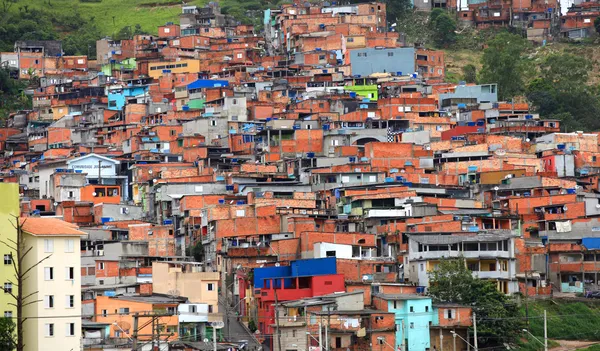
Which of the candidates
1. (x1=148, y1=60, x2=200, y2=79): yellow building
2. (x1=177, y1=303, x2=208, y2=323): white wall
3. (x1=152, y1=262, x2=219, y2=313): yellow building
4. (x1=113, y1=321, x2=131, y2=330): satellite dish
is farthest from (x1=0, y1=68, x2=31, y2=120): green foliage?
(x1=113, y1=321, x2=131, y2=330): satellite dish

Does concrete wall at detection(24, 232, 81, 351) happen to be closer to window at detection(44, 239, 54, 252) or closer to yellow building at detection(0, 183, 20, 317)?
window at detection(44, 239, 54, 252)

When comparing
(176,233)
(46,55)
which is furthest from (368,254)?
(46,55)

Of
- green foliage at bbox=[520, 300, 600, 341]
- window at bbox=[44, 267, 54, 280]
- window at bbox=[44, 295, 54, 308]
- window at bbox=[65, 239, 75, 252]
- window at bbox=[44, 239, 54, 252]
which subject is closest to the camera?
window at bbox=[44, 295, 54, 308]

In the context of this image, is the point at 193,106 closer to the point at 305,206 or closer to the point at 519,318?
the point at 305,206

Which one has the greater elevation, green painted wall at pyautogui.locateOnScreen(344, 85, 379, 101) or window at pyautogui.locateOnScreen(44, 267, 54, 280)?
green painted wall at pyautogui.locateOnScreen(344, 85, 379, 101)

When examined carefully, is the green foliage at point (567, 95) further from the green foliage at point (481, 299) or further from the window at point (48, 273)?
the window at point (48, 273)

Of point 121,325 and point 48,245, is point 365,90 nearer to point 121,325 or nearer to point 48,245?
point 121,325

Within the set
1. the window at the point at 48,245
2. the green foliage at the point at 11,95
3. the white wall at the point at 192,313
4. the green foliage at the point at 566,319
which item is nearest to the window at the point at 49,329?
the window at the point at 48,245
